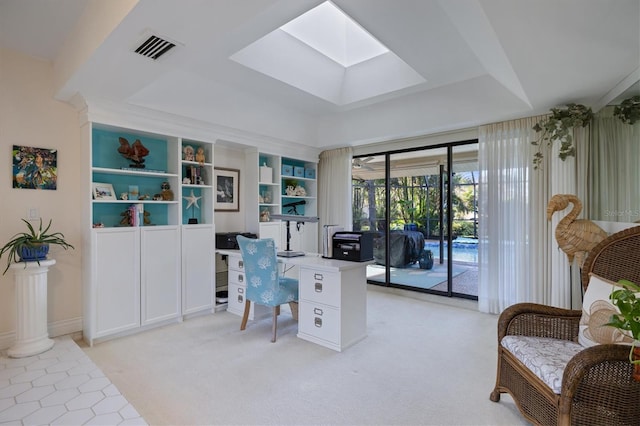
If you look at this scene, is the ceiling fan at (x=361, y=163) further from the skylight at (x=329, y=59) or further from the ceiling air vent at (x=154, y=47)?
the ceiling air vent at (x=154, y=47)

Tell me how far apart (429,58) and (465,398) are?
276cm

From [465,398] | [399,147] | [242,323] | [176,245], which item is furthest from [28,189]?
[399,147]

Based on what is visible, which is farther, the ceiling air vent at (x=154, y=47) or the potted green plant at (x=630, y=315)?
the ceiling air vent at (x=154, y=47)

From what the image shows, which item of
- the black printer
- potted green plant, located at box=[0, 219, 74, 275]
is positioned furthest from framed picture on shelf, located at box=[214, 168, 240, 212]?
potted green plant, located at box=[0, 219, 74, 275]

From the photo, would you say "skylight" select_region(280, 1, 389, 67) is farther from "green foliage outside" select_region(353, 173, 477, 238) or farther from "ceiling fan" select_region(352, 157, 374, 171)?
"green foliage outside" select_region(353, 173, 477, 238)

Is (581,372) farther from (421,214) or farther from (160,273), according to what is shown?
(160,273)

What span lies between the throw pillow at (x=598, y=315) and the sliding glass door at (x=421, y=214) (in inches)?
94.4

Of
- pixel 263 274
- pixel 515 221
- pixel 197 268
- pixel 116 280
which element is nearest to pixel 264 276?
pixel 263 274

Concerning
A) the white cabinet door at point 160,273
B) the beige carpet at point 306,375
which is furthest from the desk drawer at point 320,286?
the white cabinet door at point 160,273

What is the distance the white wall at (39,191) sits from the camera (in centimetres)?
281

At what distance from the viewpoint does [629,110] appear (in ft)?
8.12

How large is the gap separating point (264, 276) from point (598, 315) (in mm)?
2475

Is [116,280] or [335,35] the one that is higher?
[335,35]

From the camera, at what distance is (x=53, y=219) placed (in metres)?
3.05
